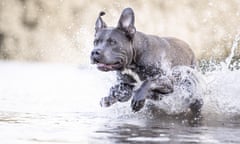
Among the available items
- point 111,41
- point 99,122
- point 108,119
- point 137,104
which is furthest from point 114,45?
point 99,122

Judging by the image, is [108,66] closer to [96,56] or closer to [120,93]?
[96,56]

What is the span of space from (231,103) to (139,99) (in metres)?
1.48

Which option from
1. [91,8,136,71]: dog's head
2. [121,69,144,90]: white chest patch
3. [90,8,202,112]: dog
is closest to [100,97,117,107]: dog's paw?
[90,8,202,112]: dog

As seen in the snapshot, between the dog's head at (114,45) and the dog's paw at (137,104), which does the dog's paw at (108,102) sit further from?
the dog's paw at (137,104)

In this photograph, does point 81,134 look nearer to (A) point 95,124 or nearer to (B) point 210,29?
(A) point 95,124

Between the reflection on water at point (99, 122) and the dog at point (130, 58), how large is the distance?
24 centimetres

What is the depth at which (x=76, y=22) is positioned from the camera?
83.3ft

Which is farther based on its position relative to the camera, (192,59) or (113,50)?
(192,59)

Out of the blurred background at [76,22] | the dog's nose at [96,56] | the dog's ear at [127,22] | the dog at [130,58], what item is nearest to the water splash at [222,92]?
the dog at [130,58]

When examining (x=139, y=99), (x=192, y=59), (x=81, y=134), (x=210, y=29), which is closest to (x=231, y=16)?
(x=210, y=29)

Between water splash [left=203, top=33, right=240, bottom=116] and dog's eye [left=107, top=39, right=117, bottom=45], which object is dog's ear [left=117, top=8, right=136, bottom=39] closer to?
dog's eye [left=107, top=39, right=117, bottom=45]

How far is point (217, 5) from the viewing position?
24.5 m

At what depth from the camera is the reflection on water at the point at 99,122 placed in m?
5.39

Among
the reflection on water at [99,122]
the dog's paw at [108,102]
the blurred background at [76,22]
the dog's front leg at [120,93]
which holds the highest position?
the blurred background at [76,22]
